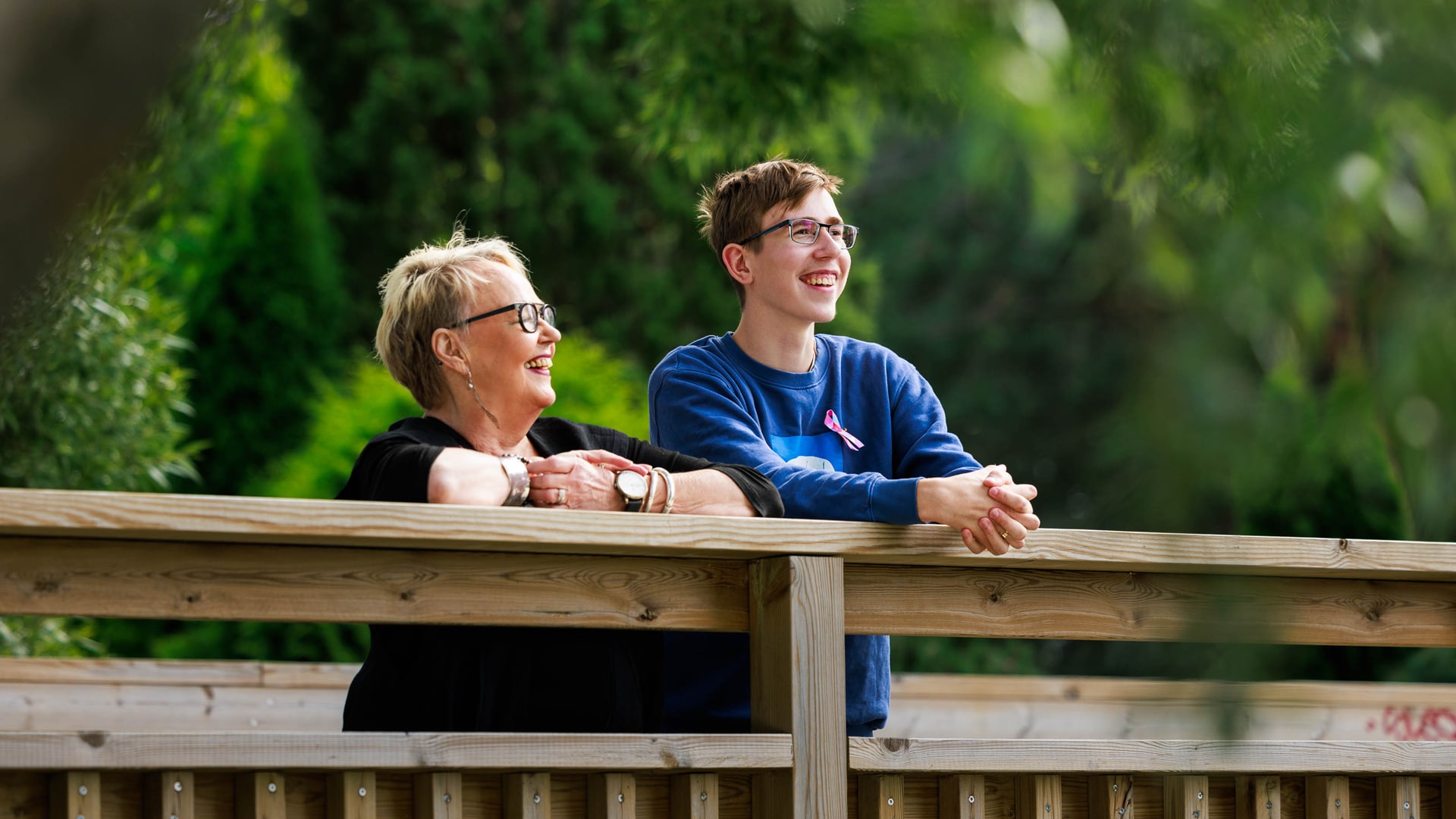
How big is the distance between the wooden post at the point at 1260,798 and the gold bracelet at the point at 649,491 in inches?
38.4

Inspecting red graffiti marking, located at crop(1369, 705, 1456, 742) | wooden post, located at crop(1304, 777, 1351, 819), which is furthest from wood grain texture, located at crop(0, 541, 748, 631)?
red graffiti marking, located at crop(1369, 705, 1456, 742)

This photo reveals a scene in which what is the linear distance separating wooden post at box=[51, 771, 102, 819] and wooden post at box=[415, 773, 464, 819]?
1.25 ft

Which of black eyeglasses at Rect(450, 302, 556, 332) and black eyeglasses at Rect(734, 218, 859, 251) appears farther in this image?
black eyeglasses at Rect(734, 218, 859, 251)

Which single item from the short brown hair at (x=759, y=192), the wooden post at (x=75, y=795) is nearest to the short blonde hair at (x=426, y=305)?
the short brown hair at (x=759, y=192)

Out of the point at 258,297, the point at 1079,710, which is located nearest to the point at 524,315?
the point at 1079,710

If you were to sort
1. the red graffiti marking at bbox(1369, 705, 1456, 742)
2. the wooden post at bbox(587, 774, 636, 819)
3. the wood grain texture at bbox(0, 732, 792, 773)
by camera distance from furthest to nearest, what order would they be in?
the red graffiti marking at bbox(1369, 705, 1456, 742), the wooden post at bbox(587, 774, 636, 819), the wood grain texture at bbox(0, 732, 792, 773)

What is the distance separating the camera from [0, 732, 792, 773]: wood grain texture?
1763mm

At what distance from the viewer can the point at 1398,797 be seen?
236cm

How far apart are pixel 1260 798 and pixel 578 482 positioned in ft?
3.71

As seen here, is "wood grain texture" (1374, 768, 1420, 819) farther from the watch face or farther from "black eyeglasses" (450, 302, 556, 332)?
"black eyeglasses" (450, 302, 556, 332)

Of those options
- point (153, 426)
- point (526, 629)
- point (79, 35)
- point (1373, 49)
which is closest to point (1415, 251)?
point (1373, 49)

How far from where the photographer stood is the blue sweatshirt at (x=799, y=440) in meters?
2.44

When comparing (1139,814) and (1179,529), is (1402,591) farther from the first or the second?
(1179,529)

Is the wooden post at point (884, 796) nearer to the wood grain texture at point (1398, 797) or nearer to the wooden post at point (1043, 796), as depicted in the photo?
the wooden post at point (1043, 796)
